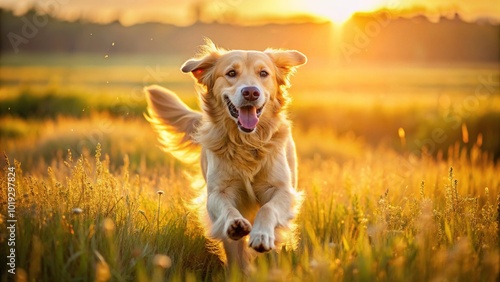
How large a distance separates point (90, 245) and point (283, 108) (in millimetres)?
2356

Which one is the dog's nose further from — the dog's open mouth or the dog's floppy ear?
the dog's floppy ear

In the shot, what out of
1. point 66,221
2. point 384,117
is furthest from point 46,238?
point 384,117

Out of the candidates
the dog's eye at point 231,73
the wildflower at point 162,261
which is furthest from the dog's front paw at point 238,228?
the dog's eye at point 231,73

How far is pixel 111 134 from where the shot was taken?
12203 mm

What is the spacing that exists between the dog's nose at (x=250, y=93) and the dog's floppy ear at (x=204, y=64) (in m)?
0.84

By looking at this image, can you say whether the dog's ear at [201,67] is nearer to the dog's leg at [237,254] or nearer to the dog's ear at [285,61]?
the dog's ear at [285,61]

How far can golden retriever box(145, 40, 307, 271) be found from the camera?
4.77 meters

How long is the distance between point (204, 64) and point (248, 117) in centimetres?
94

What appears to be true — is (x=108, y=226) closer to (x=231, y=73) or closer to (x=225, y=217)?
(x=225, y=217)

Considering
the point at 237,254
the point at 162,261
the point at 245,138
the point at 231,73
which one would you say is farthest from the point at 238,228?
the point at 231,73

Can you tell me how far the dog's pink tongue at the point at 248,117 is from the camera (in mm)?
4898

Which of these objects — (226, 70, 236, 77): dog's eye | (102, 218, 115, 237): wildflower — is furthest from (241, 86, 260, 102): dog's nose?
(102, 218, 115, 237): wildflower

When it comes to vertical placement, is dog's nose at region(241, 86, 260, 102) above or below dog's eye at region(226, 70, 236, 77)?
below

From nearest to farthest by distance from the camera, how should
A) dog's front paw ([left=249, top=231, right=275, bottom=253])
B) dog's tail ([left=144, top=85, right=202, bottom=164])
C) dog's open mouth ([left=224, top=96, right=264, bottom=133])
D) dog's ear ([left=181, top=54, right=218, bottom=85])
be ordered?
dog's front paw ([left=249, top=231, right=275, bottom=253]) → dog's open mouth ([left=224, top=96, right=264, bottom=133]) → dog's ear ([left=181, top=54, right=218, bottom=85]) → dog's tail ([left=144, top=85, right=202, bottom=164])
